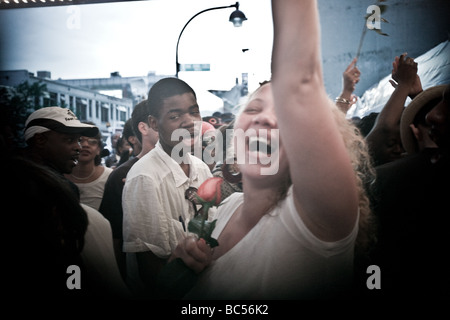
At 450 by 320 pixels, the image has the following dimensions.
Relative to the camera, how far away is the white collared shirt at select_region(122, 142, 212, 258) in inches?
71.6

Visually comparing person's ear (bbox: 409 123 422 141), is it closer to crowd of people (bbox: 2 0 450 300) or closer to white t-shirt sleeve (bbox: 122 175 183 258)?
crowd of people (bbox: 2 0 450 300)

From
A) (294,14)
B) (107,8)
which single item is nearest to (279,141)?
(294,14)

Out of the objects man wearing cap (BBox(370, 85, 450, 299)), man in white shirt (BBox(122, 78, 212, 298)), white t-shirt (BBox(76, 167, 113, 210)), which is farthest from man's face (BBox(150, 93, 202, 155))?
man wearing cap (BBox(370, 85, 450, 299))

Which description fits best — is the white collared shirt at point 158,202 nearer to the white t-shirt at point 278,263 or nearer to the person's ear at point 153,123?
the person's ear at point 153,123

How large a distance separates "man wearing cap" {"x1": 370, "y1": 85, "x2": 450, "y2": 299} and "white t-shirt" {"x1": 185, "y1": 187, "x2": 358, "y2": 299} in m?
0.29

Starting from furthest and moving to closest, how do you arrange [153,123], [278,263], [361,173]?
[153,123], [361,173], [278,263]

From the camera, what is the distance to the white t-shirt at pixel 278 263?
1553mm

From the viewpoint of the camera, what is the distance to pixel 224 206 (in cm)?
179

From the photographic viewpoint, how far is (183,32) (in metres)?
1.95

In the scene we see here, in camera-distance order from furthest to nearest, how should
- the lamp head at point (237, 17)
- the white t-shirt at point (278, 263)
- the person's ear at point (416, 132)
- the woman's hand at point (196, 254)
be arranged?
the lamp head at point (237, 17) → the person's ear at point (416, 132) → the woman's hand at point (196, 254) → the white t-shirt at point (278, 263)

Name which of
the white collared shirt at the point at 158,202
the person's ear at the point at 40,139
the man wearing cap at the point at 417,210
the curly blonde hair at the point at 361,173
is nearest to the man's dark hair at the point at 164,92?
the white collared shirt at the point at 158,202

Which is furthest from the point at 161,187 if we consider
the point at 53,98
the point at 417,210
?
the point at 417,210

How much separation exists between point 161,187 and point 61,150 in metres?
0.60

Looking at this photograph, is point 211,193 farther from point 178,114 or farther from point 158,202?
point 178,114
